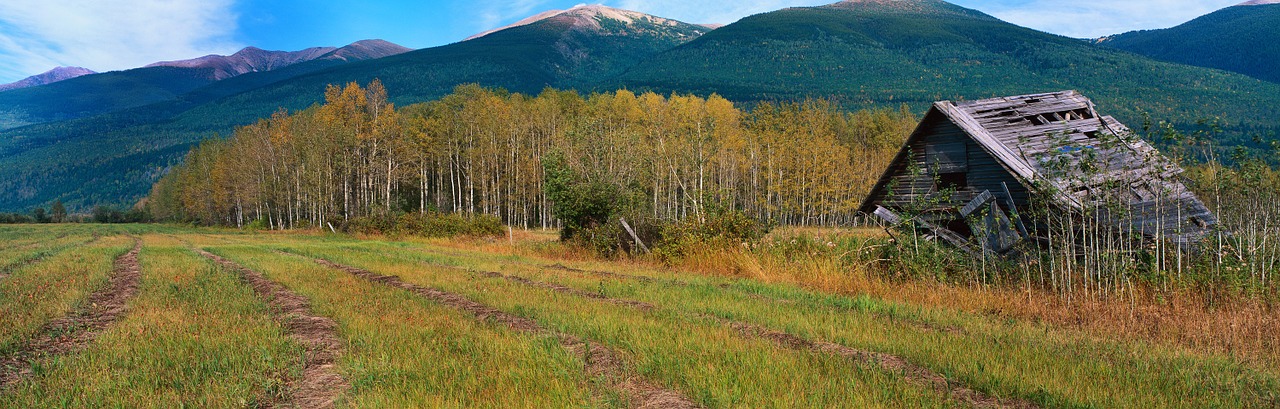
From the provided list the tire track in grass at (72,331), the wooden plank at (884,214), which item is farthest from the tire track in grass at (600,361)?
the wooden plank at (884,214)

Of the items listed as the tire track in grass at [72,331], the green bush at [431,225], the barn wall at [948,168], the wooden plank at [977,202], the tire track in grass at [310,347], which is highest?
the barn wall at [948,168]

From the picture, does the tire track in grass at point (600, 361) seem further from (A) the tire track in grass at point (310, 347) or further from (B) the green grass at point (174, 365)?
(B) the green grass at point (174, 365)

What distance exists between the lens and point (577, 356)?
5.69 metres

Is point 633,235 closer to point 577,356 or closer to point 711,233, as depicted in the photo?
point 711,233

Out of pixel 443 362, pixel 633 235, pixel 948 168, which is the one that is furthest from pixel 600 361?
pixel 633 235

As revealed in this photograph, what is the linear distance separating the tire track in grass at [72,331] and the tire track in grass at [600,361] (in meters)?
4.11

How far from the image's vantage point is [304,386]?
489cm

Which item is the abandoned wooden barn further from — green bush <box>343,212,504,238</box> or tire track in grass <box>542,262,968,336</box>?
green bush <box>343,212,504,238</box>

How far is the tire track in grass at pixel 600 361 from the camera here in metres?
4.51

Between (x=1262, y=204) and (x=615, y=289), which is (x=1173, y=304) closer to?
(x=1262, y=204)

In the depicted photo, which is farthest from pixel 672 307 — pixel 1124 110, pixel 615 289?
pixel 1124 110

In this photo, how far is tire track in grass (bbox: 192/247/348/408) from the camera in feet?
15.2

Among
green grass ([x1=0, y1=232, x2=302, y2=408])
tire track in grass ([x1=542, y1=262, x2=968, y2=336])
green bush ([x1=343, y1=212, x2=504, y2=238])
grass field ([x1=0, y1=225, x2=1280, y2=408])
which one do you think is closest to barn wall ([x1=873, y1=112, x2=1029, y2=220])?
tire track in grass ([x1=542, y1=262, x2=968, y2=336])

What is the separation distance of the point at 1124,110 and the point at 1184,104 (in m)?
26.6
